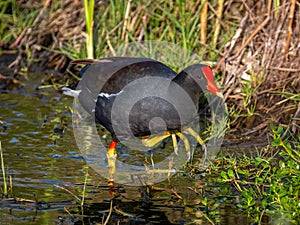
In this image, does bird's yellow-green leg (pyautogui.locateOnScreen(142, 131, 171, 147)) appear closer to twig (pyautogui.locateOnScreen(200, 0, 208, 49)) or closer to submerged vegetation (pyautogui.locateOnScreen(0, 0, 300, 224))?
submerged vegetation (pyautogui.locateOnScreen(0, 0, 300, 224))

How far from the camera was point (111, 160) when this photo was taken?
4.92 m

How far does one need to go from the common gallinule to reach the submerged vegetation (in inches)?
16.6

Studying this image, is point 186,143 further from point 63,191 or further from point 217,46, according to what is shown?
point 217,46

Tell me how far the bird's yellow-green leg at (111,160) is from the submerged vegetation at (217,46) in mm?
553

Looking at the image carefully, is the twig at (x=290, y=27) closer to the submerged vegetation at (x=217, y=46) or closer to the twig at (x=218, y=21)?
the submerged vegetation at (x=217, y=46)

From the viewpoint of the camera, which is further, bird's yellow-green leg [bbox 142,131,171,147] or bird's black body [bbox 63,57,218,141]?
bird's yellow-green leg [bbox 142,131,171,147]

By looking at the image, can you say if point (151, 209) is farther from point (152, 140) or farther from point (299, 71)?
point (299, 71)

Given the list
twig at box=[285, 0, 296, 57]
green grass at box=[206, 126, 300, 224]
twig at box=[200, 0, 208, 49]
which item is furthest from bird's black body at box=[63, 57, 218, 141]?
twig at box=[200, 0, 208, 49]

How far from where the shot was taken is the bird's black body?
15.4 feet

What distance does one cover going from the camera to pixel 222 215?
153 inches

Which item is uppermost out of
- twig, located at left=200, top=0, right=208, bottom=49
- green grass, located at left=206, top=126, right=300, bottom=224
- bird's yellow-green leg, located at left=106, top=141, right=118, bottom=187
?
twig, located at left=200, top=0, right=208, bottom=49

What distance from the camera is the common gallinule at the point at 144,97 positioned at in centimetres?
471

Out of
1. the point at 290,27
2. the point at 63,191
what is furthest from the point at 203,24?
the point at 63,191

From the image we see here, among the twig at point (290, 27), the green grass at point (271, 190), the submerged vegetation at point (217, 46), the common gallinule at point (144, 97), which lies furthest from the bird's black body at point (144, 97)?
the twig at point (290, 27)
